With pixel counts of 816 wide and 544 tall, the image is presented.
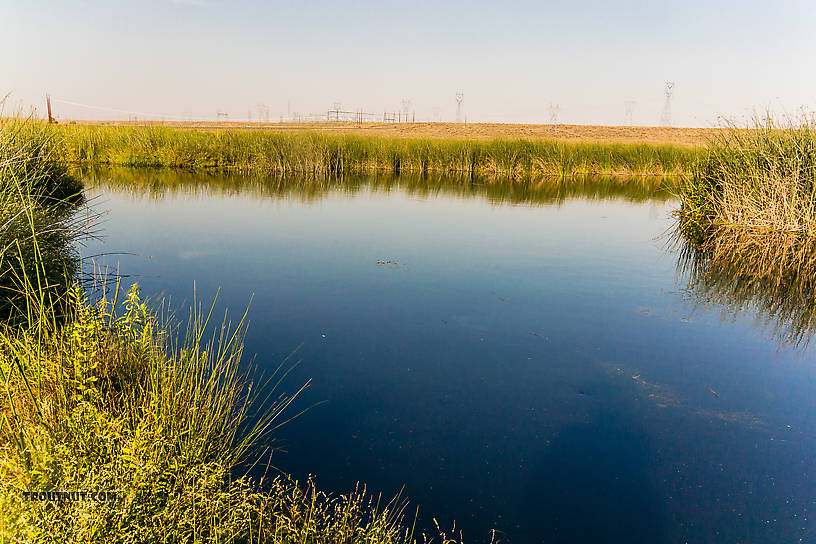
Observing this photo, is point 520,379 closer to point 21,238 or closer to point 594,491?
point 594,491

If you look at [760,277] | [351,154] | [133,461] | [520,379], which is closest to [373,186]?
[351,154]

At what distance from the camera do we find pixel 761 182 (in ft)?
28.1

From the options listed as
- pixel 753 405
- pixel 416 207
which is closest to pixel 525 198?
pixel 416 207

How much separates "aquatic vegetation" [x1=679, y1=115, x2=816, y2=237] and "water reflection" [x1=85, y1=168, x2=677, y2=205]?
9.06ft

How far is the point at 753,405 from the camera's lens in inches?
157

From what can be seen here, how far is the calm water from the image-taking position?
2.85 m

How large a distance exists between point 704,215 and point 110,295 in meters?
9.44

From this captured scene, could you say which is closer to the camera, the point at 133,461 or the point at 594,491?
the point at 133,461

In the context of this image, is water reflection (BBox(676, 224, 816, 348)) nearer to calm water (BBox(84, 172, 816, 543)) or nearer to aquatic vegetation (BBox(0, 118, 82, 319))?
calm water (BBox(84, 172, 816, 543))

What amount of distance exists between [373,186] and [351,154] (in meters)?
5.20

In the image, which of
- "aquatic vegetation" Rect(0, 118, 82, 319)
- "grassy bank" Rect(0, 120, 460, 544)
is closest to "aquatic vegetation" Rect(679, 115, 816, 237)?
"grassy bank" Rect(0, 120, 460, 544)

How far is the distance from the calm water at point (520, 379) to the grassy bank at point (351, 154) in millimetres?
11014

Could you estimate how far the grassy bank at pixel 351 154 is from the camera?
19391mm

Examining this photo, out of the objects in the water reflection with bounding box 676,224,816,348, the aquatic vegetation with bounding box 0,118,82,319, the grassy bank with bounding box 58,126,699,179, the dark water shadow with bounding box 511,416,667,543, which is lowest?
the dark water shadow with bounding box 511,416,667,543
